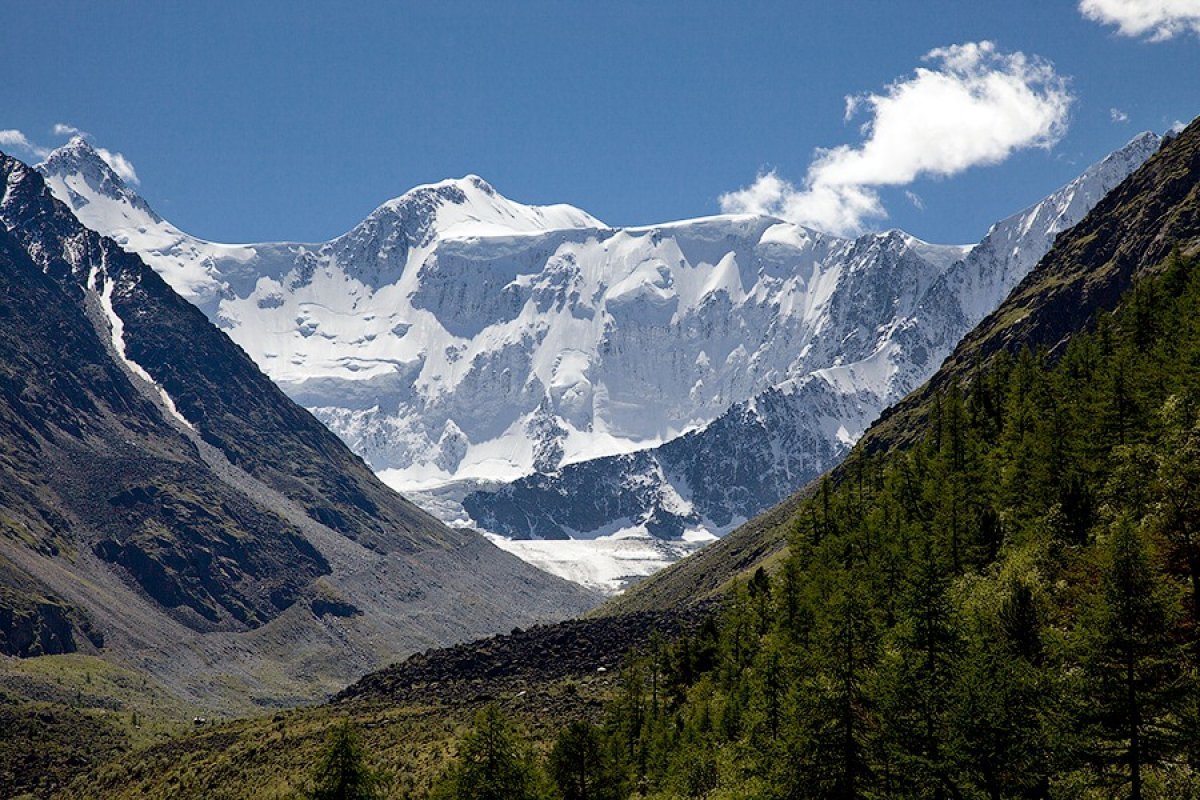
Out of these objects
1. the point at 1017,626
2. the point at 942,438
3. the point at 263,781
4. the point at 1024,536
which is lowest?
the point at 263,781

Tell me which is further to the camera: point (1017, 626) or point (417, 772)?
point (417, 772)

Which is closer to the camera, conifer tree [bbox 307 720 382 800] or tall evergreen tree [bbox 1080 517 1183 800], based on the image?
tall evergreen tree [bbox 1080 517 1183 800]

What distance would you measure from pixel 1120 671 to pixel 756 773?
25.5 metres

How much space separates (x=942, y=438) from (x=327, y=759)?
347 ft

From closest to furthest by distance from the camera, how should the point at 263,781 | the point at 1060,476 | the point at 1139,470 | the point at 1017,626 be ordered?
the point at 1017,626, the point at 1139,470, the point at 1060,476, the point at 263,781

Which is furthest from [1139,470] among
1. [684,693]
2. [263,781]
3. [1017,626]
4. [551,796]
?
[263,781]

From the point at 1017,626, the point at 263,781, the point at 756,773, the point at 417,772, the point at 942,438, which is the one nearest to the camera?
the point at 1017,626

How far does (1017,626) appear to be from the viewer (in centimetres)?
6097

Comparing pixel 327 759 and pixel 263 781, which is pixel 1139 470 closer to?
pixel 327 759

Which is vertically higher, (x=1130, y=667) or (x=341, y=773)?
(x=1130, y=667)

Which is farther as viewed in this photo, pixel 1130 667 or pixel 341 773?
pixel 341 773

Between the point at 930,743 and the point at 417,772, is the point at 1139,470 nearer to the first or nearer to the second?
the point at 930,743

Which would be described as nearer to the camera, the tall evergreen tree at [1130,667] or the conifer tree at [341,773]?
the tall evergreen tree at [1130,667]

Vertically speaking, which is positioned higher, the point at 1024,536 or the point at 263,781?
the point at 1024,536
